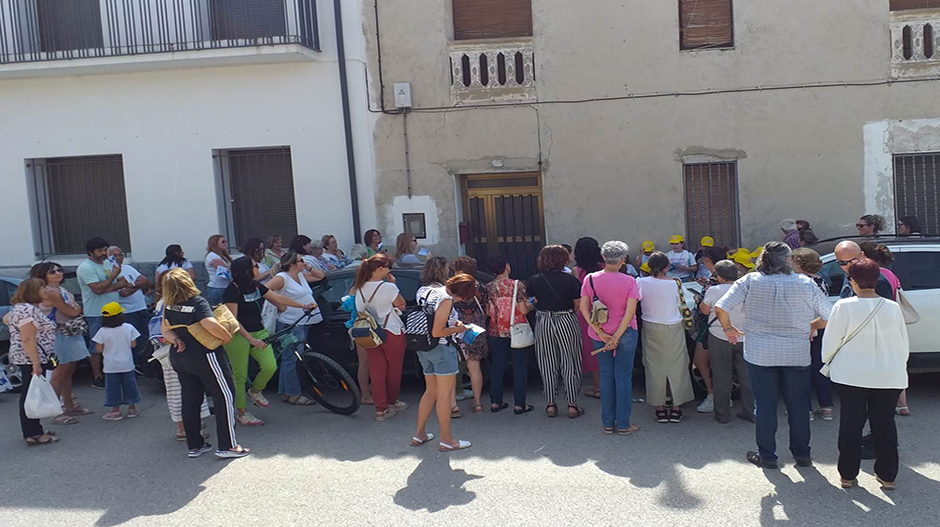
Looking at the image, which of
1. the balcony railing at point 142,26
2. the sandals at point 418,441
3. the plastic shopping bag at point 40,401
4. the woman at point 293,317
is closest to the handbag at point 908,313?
the sandals at point 418,441

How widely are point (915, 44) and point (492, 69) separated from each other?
5.77 meters

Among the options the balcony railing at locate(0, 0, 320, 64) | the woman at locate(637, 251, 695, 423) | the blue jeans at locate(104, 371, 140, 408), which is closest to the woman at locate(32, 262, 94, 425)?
the blue jeans at locate(104, 371, 140, 408)

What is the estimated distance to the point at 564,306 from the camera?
285 inches

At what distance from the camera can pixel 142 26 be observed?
477 inches

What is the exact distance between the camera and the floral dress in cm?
729

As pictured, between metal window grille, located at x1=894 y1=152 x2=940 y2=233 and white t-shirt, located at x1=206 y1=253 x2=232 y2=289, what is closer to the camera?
white t-shirt, located at x1=206 y1=253 x2=232 y2=289

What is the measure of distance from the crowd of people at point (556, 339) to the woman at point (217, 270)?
3.28 feet

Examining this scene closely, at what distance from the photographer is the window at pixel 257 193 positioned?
12.6 m

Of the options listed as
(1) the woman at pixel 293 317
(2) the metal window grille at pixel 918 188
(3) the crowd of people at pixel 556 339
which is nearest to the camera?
(3) the crowd of people at pixel 556 339

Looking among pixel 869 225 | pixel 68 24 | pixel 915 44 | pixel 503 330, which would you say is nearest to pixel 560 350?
pixel 503 330

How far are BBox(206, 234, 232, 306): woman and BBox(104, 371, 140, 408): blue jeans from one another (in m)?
1.37

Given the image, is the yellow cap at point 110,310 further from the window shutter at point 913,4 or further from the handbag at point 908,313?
the window shutter at point 913,4

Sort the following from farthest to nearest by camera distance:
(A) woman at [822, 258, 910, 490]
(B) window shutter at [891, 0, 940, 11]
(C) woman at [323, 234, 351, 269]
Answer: (B) window shutter at [891, 0, 940, 11], (C) woman at [323, 234, 351, 269], (A) woman at [822, 258, 910, 490]

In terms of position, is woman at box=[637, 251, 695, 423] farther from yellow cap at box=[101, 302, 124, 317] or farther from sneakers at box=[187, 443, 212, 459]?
yellow cap at box=[101, 302, 124, 317]
